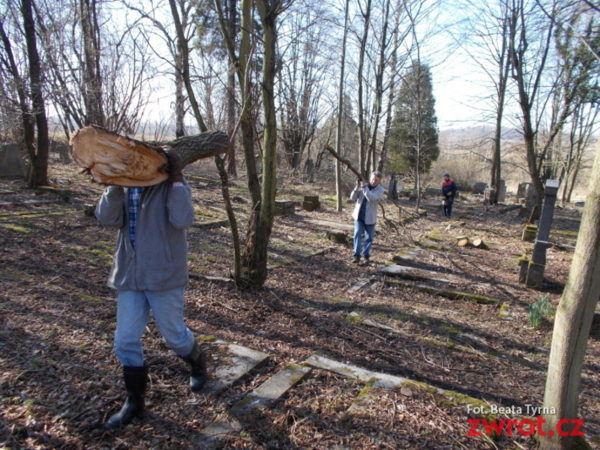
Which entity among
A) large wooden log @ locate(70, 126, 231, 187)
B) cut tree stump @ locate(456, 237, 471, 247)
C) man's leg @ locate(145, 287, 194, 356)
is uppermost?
large wooden log @ locate(70, 126, 231, 187)

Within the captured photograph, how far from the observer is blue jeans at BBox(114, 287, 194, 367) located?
264 cm

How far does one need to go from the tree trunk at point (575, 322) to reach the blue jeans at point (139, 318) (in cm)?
235

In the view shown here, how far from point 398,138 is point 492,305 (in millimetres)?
26254

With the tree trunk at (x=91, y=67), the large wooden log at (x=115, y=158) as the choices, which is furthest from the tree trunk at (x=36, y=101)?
the large wooden log at (x=115, y=158)

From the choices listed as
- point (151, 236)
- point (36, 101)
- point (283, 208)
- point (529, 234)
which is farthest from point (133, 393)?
point (529, 234)

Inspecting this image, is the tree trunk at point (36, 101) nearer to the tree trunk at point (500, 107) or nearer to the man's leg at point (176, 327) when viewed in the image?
the man's leg at point (176, 327)

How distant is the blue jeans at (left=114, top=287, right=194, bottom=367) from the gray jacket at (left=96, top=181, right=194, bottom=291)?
75 millimetres

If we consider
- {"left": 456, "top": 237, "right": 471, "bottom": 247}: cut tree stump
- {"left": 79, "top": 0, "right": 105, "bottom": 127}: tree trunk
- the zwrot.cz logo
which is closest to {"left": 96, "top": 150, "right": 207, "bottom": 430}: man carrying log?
the zwrot.cz logo

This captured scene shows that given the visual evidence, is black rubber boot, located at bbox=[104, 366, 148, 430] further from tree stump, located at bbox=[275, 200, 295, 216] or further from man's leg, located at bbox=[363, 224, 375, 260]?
tree stump, located at bbox=[275, 200, 295, 216]

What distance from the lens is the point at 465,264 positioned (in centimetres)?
841

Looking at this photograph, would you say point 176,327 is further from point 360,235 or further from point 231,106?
point 231,106

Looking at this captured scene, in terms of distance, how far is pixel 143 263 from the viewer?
8.65ft

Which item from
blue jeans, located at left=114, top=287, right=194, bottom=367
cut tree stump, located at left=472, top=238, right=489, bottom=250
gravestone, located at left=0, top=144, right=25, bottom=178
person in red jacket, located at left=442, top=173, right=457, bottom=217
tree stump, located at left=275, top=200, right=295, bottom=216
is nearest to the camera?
blue jeans, located at left=114, top=287, right=194, bottom=367

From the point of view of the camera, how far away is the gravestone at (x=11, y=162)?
1252 cm
